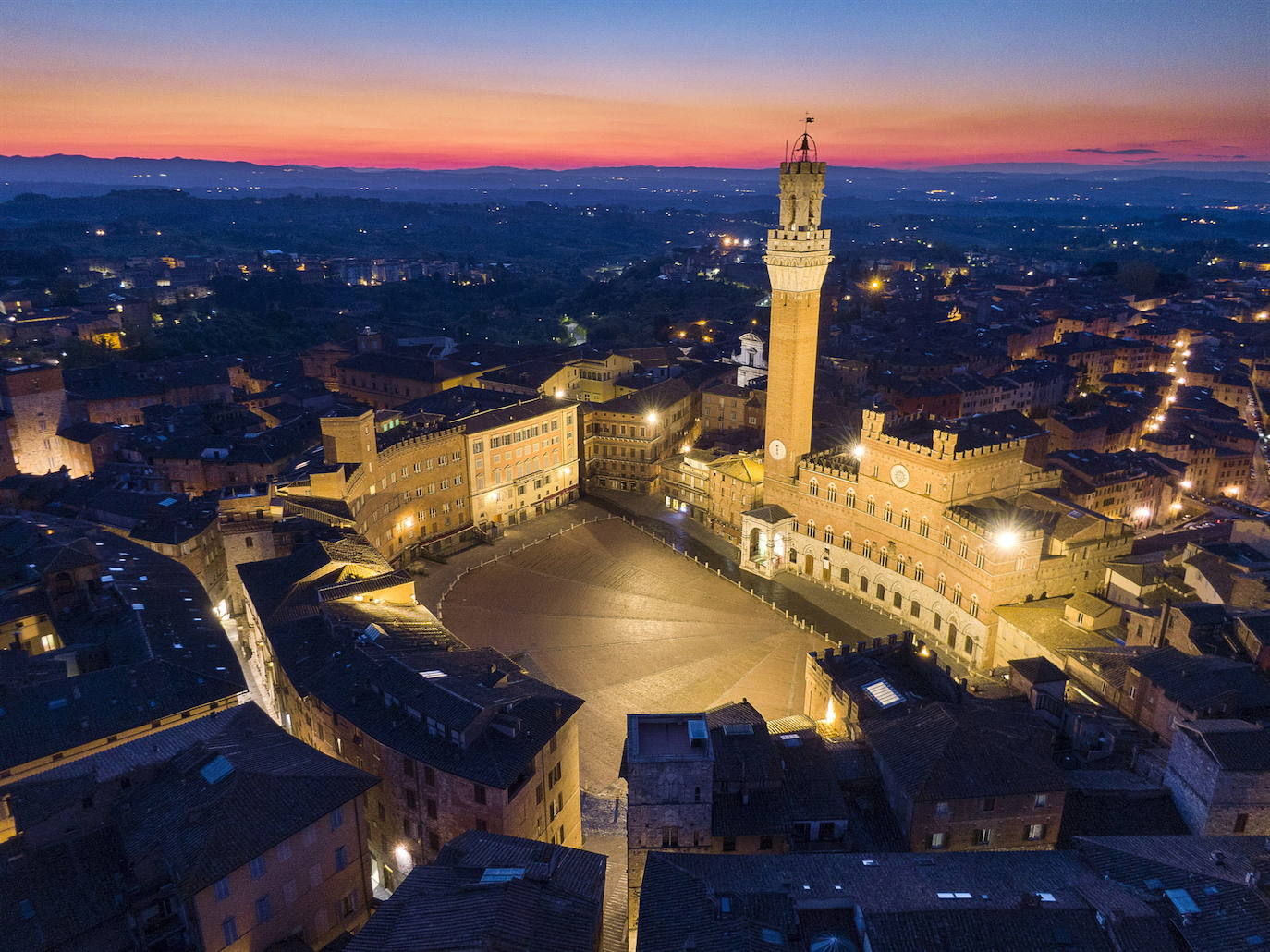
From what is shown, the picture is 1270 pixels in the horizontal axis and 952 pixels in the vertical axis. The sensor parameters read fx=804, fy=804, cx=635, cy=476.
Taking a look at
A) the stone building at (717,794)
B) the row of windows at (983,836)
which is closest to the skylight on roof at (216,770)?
the stone building at (717,794)

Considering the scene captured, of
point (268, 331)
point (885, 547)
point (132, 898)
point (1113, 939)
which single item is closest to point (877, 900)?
point (1113, 939)

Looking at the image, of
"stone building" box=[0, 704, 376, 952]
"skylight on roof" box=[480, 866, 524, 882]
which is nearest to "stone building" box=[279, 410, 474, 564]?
"stone building" box=[0, 704, 376, 952]

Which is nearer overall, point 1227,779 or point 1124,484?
point 1227,779

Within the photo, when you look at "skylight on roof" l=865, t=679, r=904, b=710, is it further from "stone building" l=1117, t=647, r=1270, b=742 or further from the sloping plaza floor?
"stone building" l=1117, t=647, r=1270, b=742

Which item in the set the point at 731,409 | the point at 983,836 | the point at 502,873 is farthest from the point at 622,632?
the point at 731,409

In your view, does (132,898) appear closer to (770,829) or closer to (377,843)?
(377,843)

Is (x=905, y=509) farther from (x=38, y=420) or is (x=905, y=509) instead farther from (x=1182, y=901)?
(x=38, y=420)
